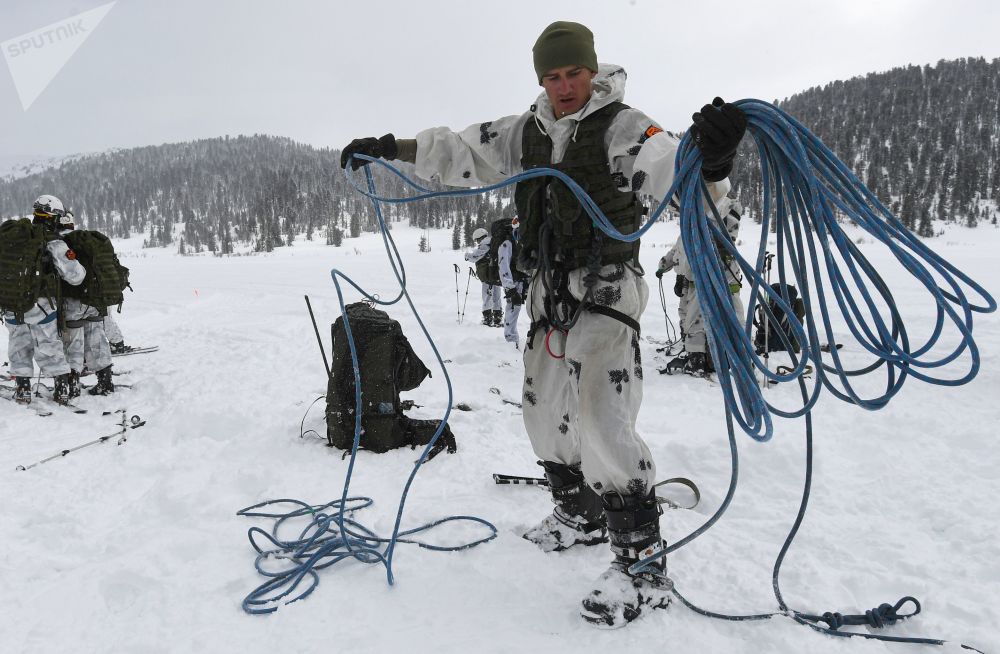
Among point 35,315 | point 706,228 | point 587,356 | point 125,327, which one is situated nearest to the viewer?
point 706,228

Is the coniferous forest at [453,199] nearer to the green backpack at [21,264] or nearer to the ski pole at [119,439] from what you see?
the green backpack at [21,264]

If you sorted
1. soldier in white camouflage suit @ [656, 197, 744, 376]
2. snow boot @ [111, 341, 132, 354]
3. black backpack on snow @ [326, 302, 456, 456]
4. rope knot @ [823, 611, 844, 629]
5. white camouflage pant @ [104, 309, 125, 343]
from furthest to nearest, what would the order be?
snow boot @ [111, 341, 132, 354], white camouflage pant @ [104, 309, 125, 343], soldier in white camouflage suit @ [656, 197, 744, 376], black backpack on snow @ [326, 302, 456, 456], rope knot @ [823, 611, 844, 629]

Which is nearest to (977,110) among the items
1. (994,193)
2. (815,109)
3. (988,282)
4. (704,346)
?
(815,109)

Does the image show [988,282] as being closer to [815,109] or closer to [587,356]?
[587,356]

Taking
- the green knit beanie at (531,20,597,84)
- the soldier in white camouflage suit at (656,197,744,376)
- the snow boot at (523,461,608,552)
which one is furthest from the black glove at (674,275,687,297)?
the green knit beanie at (531,20,597,84)

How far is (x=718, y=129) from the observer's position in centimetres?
159

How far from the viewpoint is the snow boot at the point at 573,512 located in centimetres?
257

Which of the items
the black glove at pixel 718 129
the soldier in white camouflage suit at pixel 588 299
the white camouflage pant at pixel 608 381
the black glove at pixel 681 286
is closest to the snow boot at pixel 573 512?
the soldier in white camouflage suit at pixel 588 299

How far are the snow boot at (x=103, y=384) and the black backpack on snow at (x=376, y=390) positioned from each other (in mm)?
3357

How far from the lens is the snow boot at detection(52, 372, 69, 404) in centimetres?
538

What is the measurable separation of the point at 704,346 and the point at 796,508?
3060 millimetres

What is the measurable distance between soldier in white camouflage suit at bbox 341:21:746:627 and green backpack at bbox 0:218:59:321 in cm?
451

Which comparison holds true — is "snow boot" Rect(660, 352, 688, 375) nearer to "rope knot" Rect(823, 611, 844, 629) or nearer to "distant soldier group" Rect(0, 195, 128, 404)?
"rope knot" Rect(823, 611, 844, 629)

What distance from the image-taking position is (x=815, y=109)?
82.8 m
